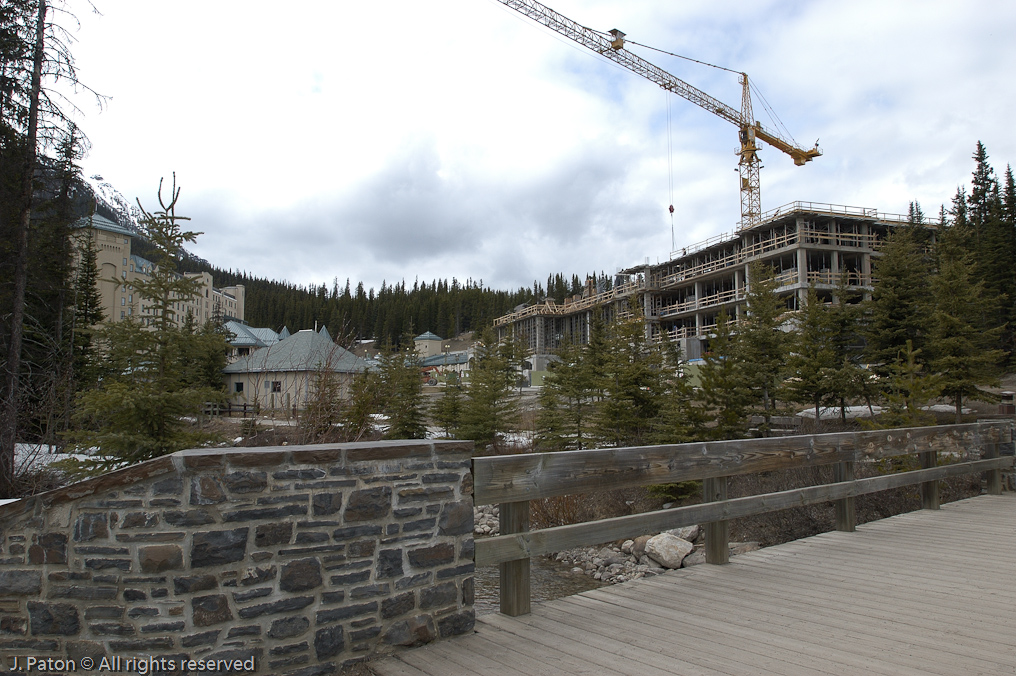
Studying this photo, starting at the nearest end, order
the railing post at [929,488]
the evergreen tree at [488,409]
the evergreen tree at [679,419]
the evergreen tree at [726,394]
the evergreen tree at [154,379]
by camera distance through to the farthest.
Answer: the railing post at [929,488] → the evergreen tree at [154,379] → the evergreen tree at [679,419] → the evergreen tree at [726,394] → the evergreen tree at [488,409]

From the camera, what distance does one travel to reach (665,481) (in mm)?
4559

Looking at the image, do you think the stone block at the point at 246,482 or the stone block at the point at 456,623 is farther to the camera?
the stone block at the point at 456,623

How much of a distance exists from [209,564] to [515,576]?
1870mm

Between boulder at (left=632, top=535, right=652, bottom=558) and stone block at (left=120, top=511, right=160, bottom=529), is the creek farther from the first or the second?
stone block at (left=120, top=511, right=160, bottom=529)

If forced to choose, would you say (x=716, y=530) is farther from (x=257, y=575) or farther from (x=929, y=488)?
(x=929, y=488)

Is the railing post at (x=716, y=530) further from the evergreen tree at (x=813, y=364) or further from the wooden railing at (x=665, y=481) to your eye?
the evergreen tree at (x=813, y=364)

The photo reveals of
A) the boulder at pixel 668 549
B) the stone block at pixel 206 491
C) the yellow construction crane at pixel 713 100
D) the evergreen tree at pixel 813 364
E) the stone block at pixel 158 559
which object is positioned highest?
the yellow construction crane at pixel 713 100

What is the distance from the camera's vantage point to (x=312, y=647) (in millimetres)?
2998

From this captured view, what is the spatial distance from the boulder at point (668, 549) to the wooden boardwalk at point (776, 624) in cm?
687

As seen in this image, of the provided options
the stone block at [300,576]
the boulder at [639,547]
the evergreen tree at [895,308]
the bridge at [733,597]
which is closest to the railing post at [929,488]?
the bridge at [733,597]

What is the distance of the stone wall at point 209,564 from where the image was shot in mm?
2768

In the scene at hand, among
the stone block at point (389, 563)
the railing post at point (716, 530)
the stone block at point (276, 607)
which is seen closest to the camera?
the stone block at point (276, 607)

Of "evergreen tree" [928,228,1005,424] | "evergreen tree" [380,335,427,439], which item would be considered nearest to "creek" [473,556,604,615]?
"evergreen tree" [380,335,427,439]

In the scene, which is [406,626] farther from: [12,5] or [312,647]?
[12,5]
